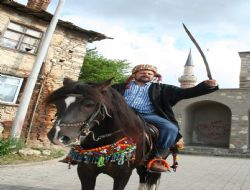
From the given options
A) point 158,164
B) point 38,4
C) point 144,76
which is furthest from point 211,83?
point 38,4

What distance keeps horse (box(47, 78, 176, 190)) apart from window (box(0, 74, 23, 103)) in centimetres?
1140

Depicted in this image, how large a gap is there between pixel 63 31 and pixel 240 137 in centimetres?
1242

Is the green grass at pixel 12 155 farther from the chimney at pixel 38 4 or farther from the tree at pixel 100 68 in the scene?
the tree at pixel 100 68

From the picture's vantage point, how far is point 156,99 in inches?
159

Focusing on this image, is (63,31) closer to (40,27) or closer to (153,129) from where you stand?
(40,27)

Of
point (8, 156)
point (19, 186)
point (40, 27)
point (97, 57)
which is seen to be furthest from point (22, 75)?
point (97, 57)

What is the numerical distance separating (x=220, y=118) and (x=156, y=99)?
19466 mm

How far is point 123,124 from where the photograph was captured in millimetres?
3217

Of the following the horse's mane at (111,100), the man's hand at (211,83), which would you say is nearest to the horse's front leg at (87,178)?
the horse's mane at (111,100)

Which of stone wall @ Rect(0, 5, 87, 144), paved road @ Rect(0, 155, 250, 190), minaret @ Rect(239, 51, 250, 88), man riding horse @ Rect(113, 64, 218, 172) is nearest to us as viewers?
man riding horse @ Rect(113, 64, 218, 172)

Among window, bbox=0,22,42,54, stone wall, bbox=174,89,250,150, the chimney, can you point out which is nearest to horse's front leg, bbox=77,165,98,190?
window, bbox=0,22,42,54

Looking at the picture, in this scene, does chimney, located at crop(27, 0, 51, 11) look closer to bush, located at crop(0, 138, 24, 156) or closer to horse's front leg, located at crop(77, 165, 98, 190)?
bush, located at crop(0, 138, 24, 156)

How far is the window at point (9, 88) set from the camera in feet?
45.4

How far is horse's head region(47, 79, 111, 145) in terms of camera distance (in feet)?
8.48
